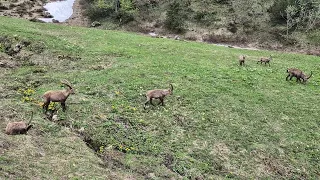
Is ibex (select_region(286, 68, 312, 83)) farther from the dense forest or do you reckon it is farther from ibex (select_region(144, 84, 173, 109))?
the dense forest

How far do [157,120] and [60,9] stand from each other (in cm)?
5203

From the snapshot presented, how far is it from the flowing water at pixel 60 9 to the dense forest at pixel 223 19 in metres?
4.00

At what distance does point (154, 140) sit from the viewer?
18328mm

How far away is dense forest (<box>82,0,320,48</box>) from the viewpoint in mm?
52106

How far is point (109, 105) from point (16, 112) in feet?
17.6

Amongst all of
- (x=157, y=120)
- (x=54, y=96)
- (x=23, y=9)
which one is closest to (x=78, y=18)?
(x=23, y=9)

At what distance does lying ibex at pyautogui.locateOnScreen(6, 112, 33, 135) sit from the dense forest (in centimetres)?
4086

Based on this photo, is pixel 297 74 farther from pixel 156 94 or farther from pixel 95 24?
pixel 95 24

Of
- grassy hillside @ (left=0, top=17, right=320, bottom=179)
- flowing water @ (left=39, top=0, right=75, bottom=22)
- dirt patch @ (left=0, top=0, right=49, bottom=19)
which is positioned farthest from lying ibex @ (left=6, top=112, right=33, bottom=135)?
flowing water @ (left=39, top=0, right=75, bottom=22)

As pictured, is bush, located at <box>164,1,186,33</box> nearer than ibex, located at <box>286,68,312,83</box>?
No

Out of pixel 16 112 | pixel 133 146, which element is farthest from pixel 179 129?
pixel 16 112

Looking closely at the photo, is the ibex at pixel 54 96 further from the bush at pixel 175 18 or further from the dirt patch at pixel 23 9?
the dirt patch at pixel 23 9

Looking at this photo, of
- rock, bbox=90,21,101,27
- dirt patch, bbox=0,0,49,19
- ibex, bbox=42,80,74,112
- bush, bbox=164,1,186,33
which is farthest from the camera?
rock, bbox=90,21,101,27

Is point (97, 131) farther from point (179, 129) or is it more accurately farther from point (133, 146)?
point (179, 129)
